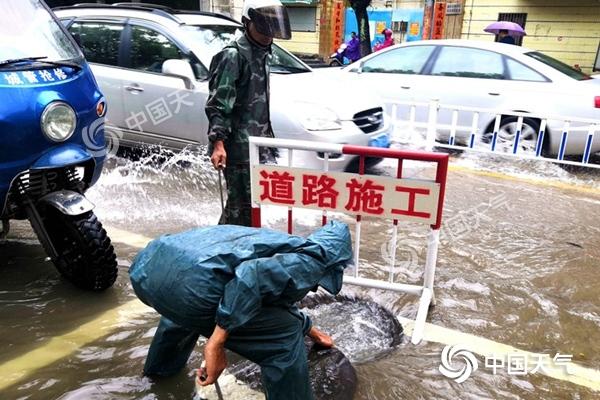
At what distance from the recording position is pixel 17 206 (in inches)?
117

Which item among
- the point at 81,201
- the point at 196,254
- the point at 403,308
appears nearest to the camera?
the point at 196,254

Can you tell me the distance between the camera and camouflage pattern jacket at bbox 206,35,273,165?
10.1 feet

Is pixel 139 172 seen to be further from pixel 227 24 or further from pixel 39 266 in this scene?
pixel 39 266

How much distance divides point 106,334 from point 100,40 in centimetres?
412

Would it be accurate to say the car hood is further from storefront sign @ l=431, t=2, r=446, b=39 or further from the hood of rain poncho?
storefront sign @ l=431, t=2, r=446, b=39

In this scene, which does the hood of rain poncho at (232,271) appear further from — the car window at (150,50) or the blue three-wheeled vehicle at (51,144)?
the car window at (150,50)

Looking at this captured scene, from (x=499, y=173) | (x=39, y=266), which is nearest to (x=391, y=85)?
(x=499, y=173)

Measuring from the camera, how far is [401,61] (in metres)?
7.50

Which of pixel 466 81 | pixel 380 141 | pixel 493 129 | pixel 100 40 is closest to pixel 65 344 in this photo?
pixel 380 141

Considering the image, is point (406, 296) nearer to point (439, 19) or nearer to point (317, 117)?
point (317, 117)

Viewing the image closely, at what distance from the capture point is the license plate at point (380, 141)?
5.17 m

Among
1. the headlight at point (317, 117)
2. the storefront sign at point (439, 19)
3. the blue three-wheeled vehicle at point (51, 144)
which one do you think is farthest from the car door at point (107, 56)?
the storefront sign at point (439, 19)

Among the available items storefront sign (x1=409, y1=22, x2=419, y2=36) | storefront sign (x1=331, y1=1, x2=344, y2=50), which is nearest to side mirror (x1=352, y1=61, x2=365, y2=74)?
storefront sign (x1=409, y1=22, x2=419, y2=36)

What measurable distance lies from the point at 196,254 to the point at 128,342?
1.27 m
